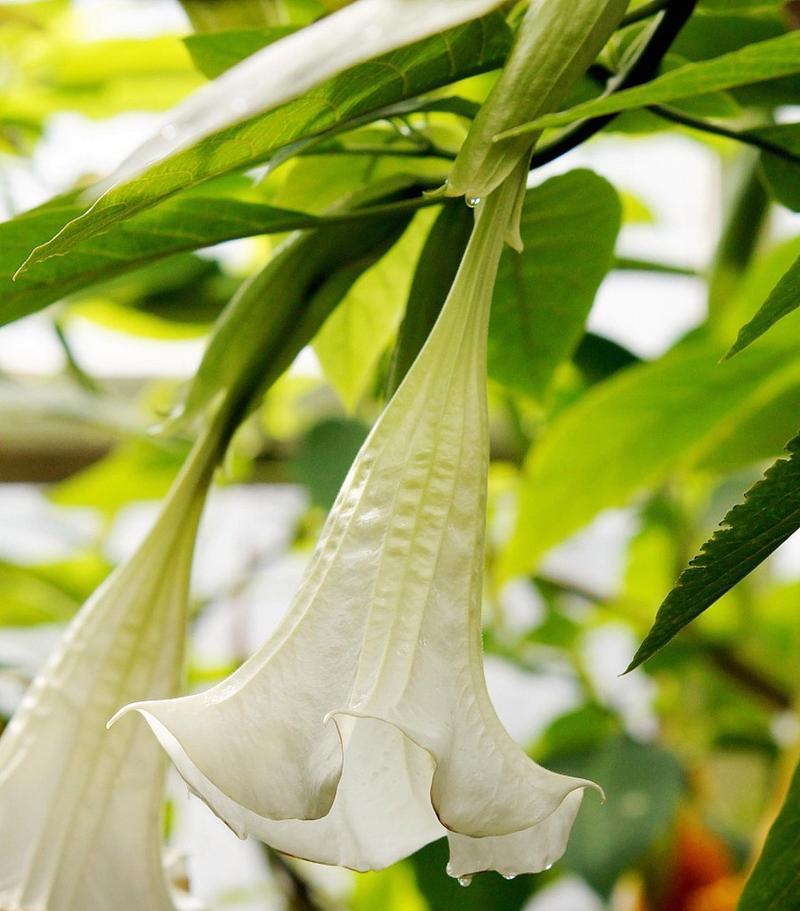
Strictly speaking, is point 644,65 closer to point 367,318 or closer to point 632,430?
point 367,318

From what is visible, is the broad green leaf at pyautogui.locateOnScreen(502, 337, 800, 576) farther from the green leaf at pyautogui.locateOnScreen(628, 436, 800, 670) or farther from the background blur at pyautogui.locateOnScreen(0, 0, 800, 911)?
the green leaf at pyautogui.locateOnScreen(628, 436, 800, 670)

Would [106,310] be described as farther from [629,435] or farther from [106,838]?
[106,838]

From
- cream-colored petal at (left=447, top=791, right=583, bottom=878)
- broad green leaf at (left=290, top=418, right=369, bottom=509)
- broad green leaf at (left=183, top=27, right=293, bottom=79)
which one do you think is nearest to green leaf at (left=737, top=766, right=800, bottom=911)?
cream-colored petal at (left=447, top=791, right=583, bottom=878)

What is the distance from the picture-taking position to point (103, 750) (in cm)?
20

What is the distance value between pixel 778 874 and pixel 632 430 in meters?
0.22

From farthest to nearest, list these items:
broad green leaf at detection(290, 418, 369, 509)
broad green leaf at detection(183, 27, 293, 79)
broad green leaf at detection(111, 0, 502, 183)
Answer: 1. broad green leaf at detection(290, 418, 369, 509)
2. broad green leaf at detection(183, 27, 293, 79)
3. broad green leaf at detection(111, 0, 502, 183)

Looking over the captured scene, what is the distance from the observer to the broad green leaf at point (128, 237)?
197mm

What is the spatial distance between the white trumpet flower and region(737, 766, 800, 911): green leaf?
0.33 ft

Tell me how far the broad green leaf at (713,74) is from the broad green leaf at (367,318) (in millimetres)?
116

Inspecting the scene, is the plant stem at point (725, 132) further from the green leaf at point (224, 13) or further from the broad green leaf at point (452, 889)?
the broad green leaf at point (452, 889)

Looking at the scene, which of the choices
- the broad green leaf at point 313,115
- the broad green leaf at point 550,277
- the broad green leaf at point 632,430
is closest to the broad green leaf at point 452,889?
the broad green leaf at point 632,430

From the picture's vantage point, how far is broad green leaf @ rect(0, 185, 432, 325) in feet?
0.65

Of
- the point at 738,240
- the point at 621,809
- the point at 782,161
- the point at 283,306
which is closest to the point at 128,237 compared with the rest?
the point at 283,306

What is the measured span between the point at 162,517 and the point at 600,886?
290 millimetres
